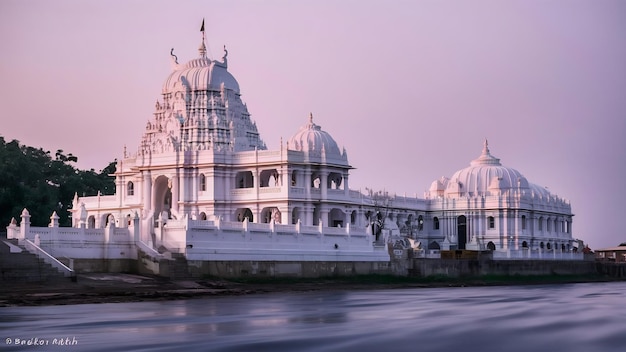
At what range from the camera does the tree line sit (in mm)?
87750

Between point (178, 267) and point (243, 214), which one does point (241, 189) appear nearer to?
point (243, 214)

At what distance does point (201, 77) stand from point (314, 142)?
12587 millimetres

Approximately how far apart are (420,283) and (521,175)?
152 ft

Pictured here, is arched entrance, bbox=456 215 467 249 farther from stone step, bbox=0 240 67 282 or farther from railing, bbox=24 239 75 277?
stone step, bbox=0 240 67 282

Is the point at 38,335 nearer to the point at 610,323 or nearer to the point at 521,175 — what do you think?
the point at 610,323

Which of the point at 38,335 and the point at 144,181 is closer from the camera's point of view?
the point at 38,335

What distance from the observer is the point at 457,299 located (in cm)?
5788

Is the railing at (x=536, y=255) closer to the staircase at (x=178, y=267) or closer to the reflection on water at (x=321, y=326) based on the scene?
the staircase at (x=178, y=267)

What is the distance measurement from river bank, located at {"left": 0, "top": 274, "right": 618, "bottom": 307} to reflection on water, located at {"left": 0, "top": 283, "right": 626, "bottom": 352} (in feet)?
8.33

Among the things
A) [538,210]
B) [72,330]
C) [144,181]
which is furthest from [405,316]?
[538,210]

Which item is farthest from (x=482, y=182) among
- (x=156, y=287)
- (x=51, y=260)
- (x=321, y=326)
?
(x=321, y=326)

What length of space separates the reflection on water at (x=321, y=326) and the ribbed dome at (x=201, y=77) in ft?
154

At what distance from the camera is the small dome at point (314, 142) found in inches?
3656

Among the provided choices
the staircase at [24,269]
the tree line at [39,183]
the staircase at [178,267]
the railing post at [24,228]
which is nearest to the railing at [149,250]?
the staircase at [178,267]
